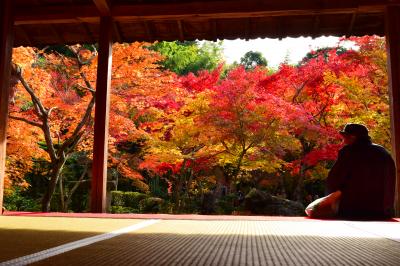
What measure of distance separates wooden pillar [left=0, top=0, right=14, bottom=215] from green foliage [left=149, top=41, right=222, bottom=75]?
9.57m

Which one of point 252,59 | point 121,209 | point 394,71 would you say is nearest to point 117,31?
point 394,71

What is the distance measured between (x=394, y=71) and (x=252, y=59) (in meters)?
15.8

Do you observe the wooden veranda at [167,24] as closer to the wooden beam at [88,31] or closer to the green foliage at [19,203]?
the wooden beam at [88,31]

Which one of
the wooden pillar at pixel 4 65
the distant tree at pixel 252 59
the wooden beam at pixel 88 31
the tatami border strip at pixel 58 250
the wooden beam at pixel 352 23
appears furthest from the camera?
the distant tree at pixel 252 59

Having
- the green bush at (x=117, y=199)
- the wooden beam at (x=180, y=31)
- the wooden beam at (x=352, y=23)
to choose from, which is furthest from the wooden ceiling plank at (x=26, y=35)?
the green bush at (x=117, y=199)

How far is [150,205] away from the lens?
37.1 ft

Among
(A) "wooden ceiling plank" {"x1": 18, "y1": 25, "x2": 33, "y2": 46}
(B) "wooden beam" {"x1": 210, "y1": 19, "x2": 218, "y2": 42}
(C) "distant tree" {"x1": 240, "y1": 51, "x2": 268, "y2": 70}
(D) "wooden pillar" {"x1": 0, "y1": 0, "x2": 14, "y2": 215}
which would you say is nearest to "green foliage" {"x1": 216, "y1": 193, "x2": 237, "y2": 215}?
(B) "wooden beam" {"x1": 210, "y1": 19, "x2": 218, "y2": 42}

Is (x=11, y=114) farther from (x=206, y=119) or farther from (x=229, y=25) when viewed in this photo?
(x=229, y=25)

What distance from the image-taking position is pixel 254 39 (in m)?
4.87

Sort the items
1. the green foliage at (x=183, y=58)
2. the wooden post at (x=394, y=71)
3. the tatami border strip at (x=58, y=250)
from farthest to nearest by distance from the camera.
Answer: the green foliage at (x=183, y=58) < the wooden post at (x=394, y=71) < the tatami border strip at (x=58, y=250)

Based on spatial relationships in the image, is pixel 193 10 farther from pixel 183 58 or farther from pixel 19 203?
pixel 183 58

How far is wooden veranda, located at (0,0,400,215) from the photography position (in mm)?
3990

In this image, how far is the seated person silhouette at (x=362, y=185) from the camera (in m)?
3.26

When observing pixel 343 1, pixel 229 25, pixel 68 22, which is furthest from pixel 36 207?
pixel 343 1
